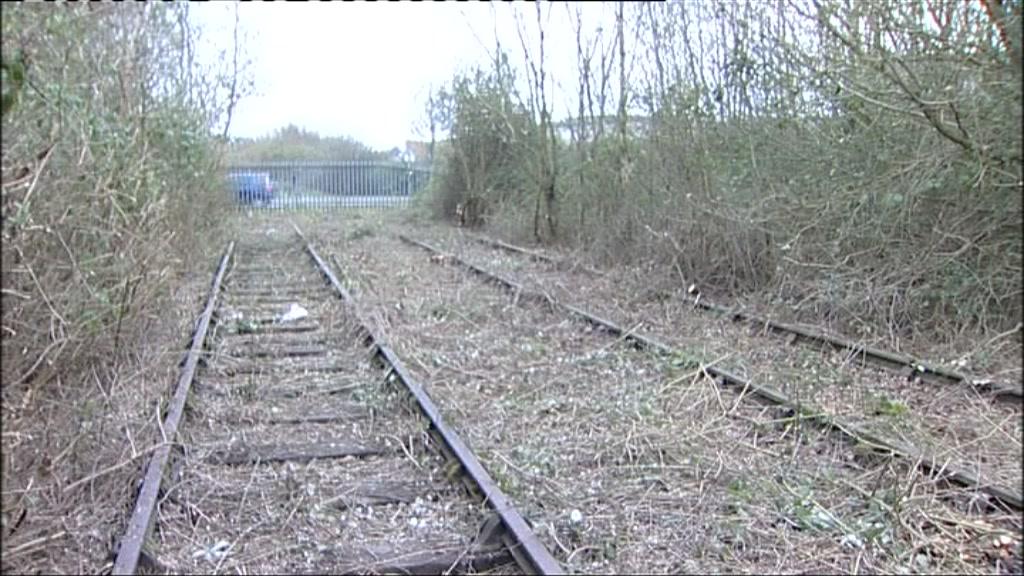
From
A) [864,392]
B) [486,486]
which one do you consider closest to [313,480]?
[486,486]

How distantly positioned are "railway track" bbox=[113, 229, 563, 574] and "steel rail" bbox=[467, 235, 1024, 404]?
3592 mm

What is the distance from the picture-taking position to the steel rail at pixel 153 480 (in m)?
3.52

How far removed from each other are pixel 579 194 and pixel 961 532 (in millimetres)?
11959

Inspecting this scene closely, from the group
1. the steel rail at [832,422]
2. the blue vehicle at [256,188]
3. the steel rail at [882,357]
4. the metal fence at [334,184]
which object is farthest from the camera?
the metal fence at [334,184]

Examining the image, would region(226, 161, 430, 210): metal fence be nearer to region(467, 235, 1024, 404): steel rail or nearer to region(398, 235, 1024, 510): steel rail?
region(398, 235, 1024, 510): steel rail

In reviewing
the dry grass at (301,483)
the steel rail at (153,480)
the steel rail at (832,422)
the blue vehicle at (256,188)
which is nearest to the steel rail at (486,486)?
the dry grass at (301,483)

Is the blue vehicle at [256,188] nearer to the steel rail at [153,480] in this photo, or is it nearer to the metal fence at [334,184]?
the metal fence at [334,184]

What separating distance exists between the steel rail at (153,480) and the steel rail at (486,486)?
153 cm

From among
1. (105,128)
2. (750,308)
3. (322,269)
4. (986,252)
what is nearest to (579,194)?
(322,269)

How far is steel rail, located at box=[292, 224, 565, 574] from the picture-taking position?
11.7ft

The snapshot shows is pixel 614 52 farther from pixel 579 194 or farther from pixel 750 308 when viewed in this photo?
pixel 750 308

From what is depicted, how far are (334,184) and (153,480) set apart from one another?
109 ft

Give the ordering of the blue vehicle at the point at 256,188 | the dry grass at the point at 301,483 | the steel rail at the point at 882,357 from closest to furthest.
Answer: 1. the dry grass at the point at 301,483
2. the steel rail at the point at 882,357
3. the blue vehicle at the point at 256,188

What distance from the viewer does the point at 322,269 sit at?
44.6 feet
